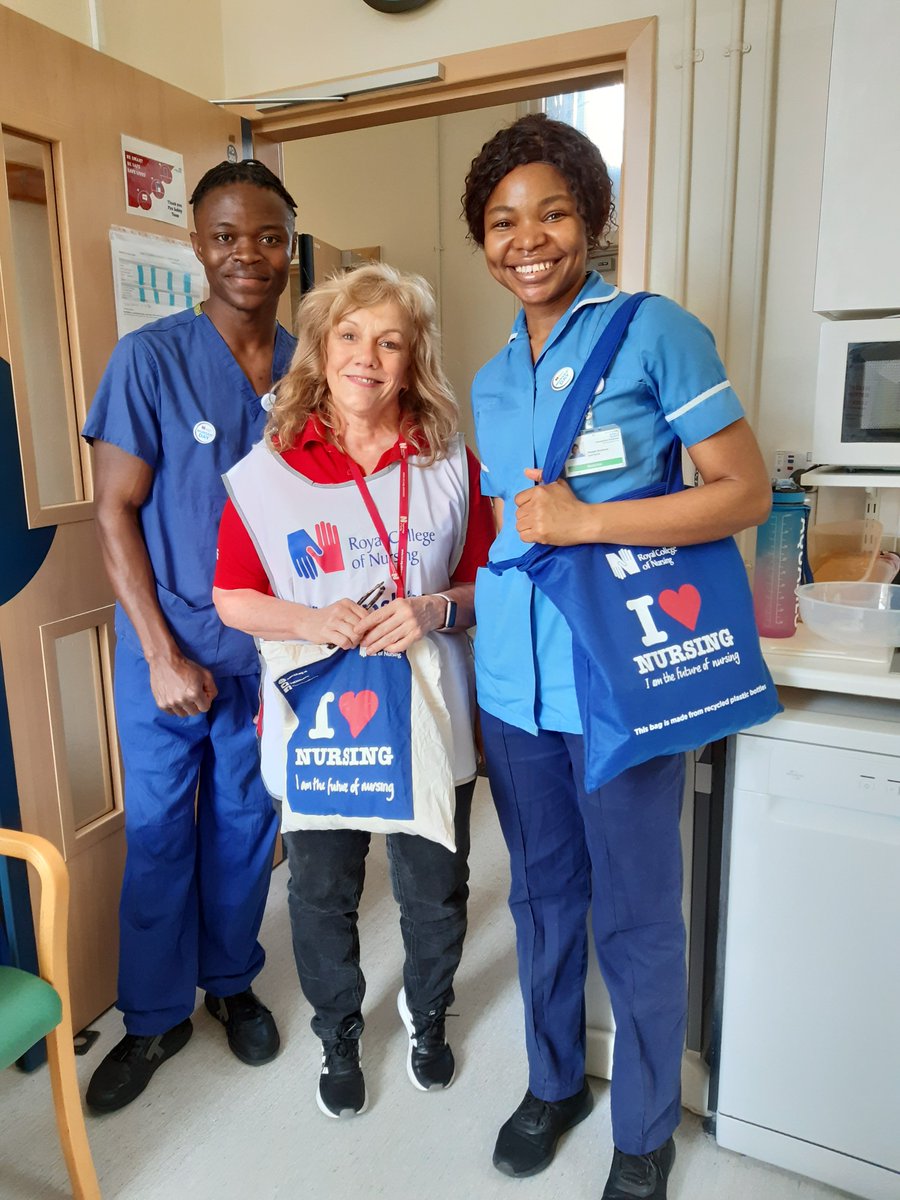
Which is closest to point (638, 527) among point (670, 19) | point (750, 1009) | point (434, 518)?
point (434, 518)

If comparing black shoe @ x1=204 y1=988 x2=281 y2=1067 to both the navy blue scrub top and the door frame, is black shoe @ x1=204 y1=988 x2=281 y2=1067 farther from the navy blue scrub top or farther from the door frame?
the door frame

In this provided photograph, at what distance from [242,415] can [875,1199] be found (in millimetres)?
1712

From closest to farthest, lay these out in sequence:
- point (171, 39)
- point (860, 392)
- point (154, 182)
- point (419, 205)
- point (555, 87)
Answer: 1. point (860, 392)
2. point (154, 182)
3. point (555, 87)
4. point (171, 39)
5. point (419, 205)

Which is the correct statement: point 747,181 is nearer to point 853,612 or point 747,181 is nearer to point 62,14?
point 853,612

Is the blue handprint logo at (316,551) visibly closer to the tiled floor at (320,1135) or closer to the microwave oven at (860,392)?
the microwave oven at (860,392)

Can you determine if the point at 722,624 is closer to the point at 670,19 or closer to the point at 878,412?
the point at 878,412

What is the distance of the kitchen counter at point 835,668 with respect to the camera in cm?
130

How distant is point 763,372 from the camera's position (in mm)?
1876

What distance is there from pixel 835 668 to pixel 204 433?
45.5 inches

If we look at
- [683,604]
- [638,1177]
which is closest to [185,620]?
[683,604]

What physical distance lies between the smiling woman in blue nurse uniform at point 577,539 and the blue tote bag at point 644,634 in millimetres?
30

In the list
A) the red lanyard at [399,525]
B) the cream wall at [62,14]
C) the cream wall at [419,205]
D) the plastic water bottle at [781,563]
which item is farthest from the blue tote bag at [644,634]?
the cream wall at [419,205]

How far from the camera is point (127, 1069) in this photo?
5.47ft

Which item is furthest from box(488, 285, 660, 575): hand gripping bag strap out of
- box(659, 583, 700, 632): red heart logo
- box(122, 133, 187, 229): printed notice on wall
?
box(122, 133, 187, 229): printed notice on wall
